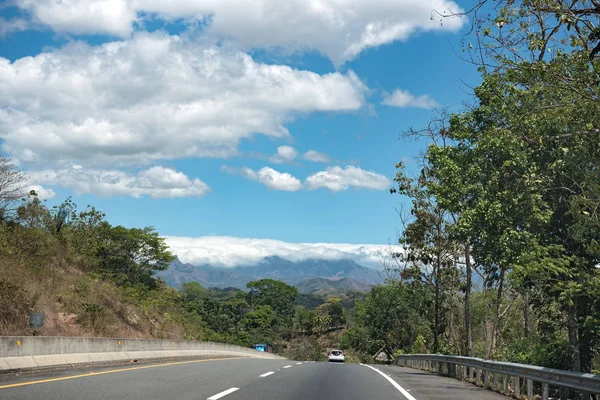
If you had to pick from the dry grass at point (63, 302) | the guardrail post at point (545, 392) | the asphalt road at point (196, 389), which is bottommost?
the asphalt road at point (196, 389)

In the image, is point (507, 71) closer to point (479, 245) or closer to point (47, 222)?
point (479, 245)

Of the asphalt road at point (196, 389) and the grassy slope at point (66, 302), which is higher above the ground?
the grassy slope at point (66, 302)

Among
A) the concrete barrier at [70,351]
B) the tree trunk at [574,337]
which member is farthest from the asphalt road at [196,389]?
the tree trunk at [574,337]

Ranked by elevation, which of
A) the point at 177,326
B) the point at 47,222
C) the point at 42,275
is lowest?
the point at 177,326

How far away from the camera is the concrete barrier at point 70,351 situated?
45.9ft

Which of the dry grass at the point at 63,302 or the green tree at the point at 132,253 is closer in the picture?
the dry grass at the point at 63,302

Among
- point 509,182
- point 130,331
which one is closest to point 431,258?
point 509,182

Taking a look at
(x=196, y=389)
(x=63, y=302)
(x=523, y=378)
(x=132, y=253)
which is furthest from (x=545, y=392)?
(x=132, y=253)

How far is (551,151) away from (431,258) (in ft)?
59.6

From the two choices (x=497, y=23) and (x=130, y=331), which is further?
(x=130, y=331)

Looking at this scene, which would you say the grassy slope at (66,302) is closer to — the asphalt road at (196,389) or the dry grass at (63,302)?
the dry grass at (63,302)

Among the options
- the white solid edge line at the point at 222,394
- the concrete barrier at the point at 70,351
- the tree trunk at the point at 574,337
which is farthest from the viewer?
the tree trunk at the point at 574,337

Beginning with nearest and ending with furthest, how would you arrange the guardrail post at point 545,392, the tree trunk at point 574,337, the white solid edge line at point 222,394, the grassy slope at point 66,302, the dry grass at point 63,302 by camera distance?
1. the white solid edge line at point 222,394
2. the guardrail post at point 545,392
3. the tree trunk at point 574,337
4. the dry grass at point 63,302
5. the grassy slope at point 66,302

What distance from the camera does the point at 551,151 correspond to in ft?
70.5
